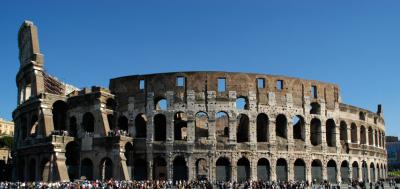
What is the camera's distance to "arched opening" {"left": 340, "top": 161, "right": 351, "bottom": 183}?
4709 cm

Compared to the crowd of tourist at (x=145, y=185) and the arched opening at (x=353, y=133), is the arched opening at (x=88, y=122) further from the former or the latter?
the arched opening at (x=353, y=133)

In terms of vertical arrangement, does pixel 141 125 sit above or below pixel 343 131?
above

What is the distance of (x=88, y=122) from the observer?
45.7 m

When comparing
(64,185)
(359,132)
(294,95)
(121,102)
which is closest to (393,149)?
(359,132)

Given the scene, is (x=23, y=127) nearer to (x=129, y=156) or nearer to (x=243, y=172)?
(x=129, y=156)

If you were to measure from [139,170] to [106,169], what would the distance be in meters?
2.92

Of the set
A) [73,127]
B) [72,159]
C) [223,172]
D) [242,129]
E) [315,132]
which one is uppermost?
[73,127]

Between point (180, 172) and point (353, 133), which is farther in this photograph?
point (353, 133)

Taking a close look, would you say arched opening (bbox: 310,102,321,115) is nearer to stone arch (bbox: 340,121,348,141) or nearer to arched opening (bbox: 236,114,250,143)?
stone arch (bbox: 340,121,348,141)

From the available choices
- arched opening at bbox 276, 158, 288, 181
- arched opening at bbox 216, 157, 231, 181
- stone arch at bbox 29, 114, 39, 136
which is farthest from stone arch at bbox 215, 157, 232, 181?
stone arch at bbox 29, 114, 39, 136

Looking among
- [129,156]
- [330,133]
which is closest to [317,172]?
[330,133]

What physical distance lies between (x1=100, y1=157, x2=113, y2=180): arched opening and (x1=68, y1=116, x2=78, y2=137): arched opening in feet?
14.2

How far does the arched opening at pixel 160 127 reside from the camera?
44219mm

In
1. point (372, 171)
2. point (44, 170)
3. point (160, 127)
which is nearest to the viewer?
point (44, 170)
